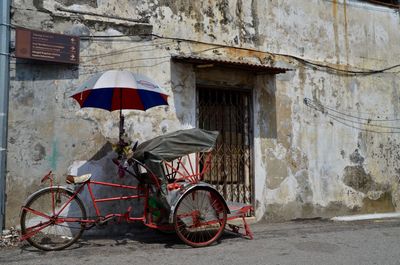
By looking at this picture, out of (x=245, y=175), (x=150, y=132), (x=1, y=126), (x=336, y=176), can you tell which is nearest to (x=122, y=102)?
(x=150, y=132)

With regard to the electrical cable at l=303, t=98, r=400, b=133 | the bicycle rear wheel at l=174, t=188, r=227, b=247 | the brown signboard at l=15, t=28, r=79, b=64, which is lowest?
the bicycle rear wheel at l=174, t=188, r=227, b=247

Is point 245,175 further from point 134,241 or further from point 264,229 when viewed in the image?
point 134,241

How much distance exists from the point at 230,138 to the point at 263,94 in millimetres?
1101

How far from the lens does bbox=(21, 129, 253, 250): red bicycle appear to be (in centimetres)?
608

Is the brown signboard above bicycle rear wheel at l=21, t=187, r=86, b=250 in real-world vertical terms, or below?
above

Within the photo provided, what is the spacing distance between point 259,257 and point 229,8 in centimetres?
485

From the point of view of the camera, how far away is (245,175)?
860cm

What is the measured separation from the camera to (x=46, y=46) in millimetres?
6914

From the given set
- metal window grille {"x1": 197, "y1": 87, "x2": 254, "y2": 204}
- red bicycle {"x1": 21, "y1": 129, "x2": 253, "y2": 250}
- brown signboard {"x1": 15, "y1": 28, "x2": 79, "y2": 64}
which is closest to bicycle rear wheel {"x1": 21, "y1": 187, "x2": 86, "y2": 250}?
red bicycle {"x1": 21, "y1": 129, "x2": 253, "y2": 250}

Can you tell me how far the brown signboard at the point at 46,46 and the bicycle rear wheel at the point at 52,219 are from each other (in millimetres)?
2107

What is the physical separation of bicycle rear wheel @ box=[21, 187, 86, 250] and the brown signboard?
211 cm

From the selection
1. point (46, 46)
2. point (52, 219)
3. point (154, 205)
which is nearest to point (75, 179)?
point (52, 219)

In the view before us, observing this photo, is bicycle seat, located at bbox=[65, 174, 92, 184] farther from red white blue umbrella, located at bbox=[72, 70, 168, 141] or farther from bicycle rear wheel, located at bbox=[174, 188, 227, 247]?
bicycle rear wheel, located at bbox=[174, 188, 227, 247]

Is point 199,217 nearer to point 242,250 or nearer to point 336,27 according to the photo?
point 242,250
